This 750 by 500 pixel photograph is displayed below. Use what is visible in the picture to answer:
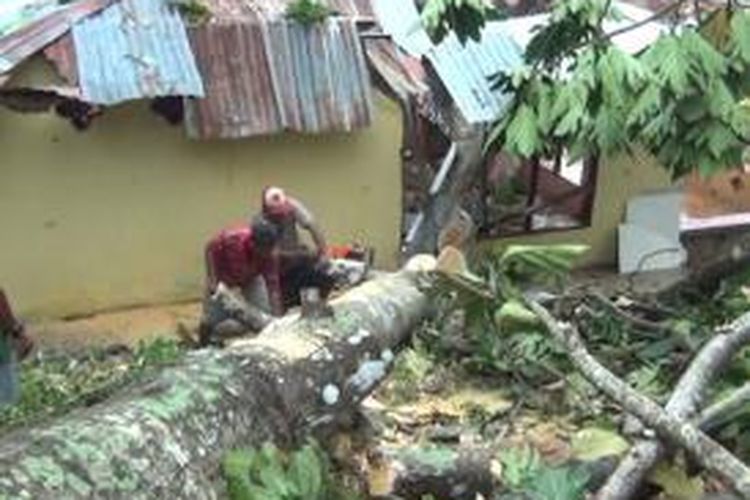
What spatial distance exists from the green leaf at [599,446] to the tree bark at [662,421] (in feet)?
1.07

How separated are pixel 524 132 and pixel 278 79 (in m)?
8.08

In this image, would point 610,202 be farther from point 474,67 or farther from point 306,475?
point 306,475

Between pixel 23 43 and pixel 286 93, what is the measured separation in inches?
101

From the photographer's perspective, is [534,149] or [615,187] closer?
[534,149]

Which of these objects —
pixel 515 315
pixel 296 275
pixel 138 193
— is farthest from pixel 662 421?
pixel 138 193

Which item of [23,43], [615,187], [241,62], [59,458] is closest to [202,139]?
[241,62]

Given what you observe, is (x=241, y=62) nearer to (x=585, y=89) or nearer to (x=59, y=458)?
(x=585, y=89)

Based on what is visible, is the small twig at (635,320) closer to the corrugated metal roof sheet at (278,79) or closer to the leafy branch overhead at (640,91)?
the leafy branch overhead at (640,91)

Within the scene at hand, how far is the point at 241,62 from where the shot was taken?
13.8 meters

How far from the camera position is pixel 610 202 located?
53.3 ft

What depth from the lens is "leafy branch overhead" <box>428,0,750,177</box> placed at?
5453 mm

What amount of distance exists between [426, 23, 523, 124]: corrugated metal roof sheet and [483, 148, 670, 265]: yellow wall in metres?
2.36

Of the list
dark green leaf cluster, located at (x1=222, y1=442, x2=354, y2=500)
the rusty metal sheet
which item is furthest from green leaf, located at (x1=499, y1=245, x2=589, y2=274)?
the rusty metal sheet

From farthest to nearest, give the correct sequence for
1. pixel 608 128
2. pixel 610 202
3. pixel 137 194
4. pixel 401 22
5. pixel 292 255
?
pixel 610 202, pixel 401 22, pixel 137 194, pixel 292 255, pixel 608 128
